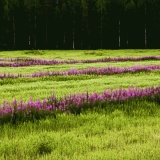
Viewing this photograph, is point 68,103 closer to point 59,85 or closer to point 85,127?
point 85,127

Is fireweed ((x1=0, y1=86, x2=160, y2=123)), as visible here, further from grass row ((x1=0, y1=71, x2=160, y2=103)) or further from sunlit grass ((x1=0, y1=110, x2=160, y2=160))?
grass row ((x1=0, y1=71, x2=160, y2=103))

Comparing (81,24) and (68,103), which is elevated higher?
(81,24)

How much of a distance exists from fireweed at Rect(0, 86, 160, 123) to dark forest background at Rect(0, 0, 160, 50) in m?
69.2

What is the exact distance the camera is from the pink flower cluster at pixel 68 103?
7.54 metres

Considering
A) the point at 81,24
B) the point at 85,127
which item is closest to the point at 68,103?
the point at 85,127

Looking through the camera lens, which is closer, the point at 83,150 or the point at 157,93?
the point at 83,150

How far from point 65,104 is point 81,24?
7725cm

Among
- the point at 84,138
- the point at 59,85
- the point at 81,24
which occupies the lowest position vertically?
the point at 84,138

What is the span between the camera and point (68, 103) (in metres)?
8.27

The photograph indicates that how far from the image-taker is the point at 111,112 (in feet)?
26.4

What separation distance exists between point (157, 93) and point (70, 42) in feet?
250

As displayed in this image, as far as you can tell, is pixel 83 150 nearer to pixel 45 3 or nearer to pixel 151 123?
pixel 151 123

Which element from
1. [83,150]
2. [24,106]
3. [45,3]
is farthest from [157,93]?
[45,3]

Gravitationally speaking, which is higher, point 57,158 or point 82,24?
point 82,24
